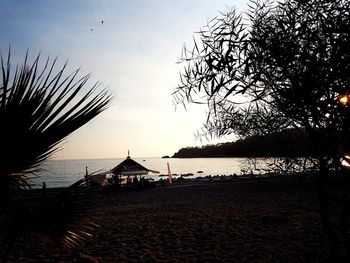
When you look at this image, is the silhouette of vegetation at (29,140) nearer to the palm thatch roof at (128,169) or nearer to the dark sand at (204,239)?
the dark sand at (204,239)

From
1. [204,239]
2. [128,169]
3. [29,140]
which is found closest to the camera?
[29,140]

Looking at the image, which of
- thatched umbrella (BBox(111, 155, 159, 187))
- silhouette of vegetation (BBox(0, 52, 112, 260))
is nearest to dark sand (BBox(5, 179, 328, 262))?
silhouette of vegetation (BBox(0, 52, 112, 260))

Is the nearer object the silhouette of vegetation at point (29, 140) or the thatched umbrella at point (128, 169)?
the silhouette of vegetation at point (29, 140)

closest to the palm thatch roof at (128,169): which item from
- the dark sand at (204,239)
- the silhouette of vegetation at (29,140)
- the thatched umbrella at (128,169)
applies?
the thatched umbrella at (128,169)

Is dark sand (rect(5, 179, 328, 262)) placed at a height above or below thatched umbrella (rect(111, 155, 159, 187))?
below

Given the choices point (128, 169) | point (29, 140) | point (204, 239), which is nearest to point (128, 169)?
point (128, 169)

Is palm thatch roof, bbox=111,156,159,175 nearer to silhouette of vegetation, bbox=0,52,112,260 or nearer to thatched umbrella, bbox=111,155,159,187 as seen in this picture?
thatched umbrella, bbox=111,155,159,187

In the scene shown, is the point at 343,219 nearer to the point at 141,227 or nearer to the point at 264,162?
the point at 264,162

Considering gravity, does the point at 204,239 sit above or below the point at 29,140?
below

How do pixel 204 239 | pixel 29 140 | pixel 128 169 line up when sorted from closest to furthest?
pixel 29 140, pixel 204 239, pixel 128 169

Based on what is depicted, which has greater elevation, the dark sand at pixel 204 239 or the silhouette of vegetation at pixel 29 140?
the silhouette of vegetation at pixel 29 140

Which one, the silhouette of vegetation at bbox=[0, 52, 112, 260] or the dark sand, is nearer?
the silhouette of vegetation at bbox=[0, 52, 112, 260]

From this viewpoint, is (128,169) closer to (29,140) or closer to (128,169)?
(128,169)

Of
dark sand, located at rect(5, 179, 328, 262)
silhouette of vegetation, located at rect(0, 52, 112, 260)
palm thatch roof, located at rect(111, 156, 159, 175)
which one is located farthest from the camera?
palm thatch roof, located at rect(111, 156, 159, 175)
